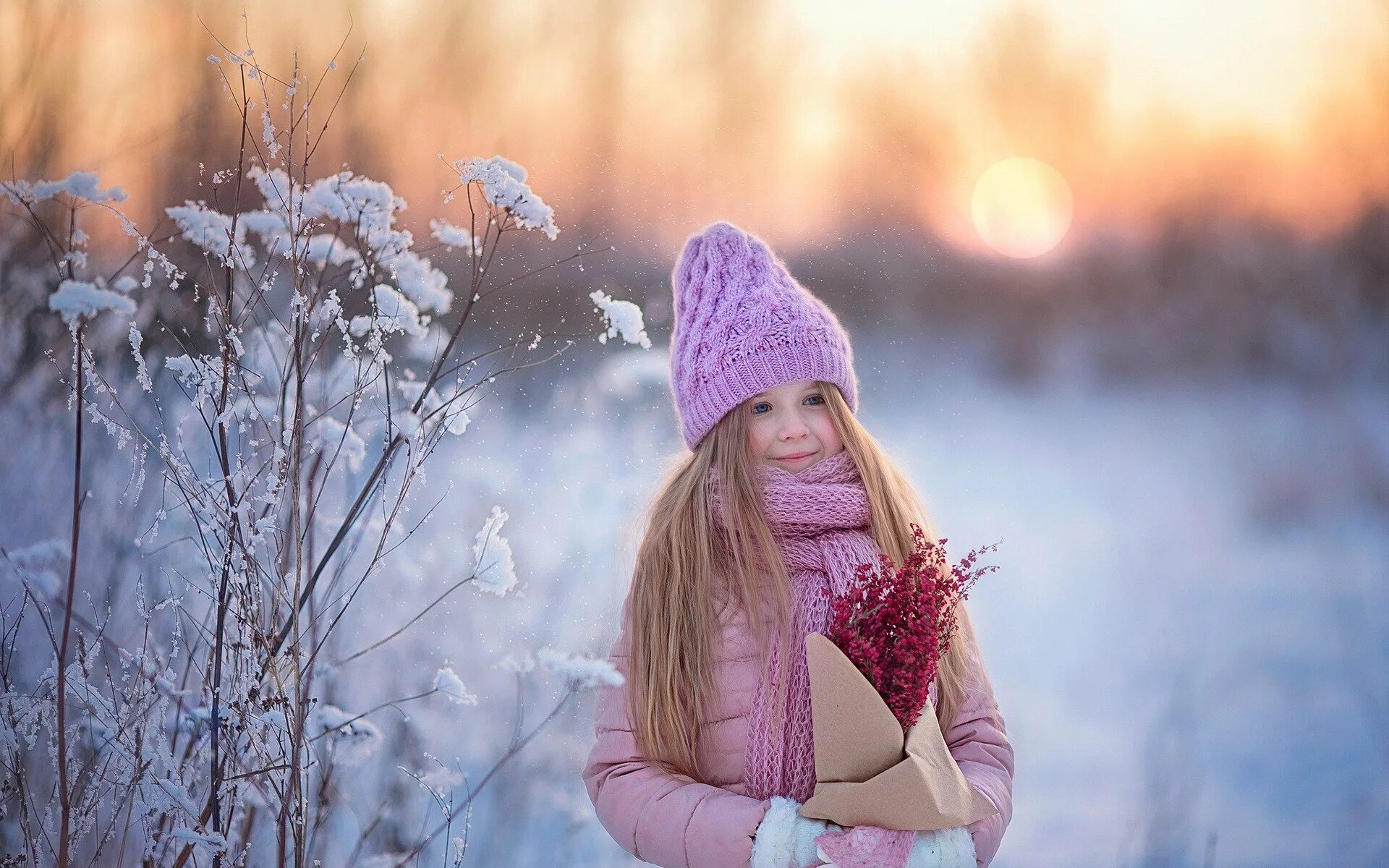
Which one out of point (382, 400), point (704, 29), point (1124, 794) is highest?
point (704, 29)

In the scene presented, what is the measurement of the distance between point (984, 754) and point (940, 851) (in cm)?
26

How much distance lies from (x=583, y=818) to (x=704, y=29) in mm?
1593

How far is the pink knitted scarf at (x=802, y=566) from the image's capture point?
1.49 meters

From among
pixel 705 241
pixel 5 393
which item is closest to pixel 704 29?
pixel 705 241

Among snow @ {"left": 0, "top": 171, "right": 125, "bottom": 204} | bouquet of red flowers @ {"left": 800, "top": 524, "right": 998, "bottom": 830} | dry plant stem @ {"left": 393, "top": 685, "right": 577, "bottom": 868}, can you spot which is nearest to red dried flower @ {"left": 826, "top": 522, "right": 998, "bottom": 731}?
bouquet of red flowers @ {"left": 800, "top": 524, "right": 998, "bottom": 830}

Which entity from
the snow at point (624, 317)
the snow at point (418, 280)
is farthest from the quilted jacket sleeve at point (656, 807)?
the snow at point (418, 280)

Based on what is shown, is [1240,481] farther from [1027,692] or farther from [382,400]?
[382,400]

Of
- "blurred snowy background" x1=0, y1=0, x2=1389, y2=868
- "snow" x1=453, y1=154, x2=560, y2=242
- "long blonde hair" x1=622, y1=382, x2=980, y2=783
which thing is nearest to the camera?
"snow" x1=453, y1=154, x2=560, y2=242

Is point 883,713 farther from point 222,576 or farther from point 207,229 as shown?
point 207,229

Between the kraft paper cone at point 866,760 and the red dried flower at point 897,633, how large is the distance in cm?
2

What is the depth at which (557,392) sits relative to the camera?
2338 mm

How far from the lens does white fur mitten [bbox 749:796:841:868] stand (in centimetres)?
134

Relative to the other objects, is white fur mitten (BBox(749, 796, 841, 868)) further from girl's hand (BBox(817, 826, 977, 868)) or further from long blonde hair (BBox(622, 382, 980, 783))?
long blonde hair (BBox(622, 382, 980, 783))

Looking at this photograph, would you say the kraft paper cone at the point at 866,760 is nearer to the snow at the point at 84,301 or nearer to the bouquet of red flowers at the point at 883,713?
the bouquet of red flowers at the point at 883,713
